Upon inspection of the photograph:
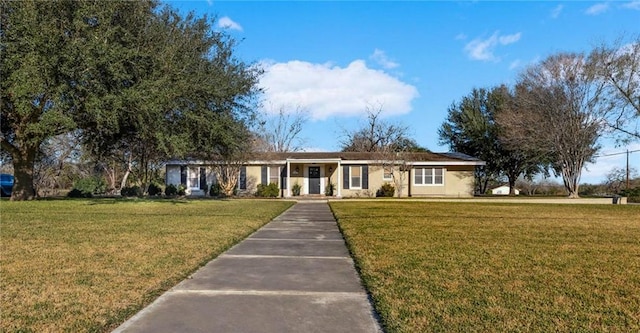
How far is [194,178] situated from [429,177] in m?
15.6

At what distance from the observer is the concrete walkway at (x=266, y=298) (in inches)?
139

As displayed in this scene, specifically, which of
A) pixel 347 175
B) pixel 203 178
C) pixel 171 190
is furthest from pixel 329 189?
pixel 171 190

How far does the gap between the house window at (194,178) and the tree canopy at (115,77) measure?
36.8 ft

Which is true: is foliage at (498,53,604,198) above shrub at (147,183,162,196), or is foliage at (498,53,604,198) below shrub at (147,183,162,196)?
above

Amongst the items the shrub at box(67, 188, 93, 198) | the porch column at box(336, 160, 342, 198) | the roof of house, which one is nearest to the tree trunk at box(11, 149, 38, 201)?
the shrub at box(67, 188, 93, 198)

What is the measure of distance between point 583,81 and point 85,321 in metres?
30.2

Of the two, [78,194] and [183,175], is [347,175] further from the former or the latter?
[78,194]

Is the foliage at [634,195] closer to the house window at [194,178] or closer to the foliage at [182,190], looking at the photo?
the house window at [194,178]

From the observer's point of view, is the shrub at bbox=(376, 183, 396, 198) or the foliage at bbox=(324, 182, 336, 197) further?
the foliage at bbox=(324, 182, 336, 197)

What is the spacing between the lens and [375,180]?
98.0ft

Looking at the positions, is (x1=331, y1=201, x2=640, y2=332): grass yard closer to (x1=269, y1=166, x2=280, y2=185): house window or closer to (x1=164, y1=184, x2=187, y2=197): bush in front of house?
(x1=269, y1=166, x2=280, y2=185): house window

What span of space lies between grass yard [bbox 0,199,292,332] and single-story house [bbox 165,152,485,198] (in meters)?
18.5

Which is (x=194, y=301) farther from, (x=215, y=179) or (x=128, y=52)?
(x=215, y=179)

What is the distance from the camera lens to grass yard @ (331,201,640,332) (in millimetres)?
3631
